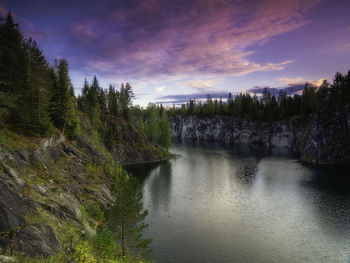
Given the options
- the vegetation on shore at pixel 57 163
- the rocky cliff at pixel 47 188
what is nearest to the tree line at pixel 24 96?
the vegetation on shore at pixel 57 163

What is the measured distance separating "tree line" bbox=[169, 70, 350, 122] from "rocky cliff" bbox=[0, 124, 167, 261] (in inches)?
3911

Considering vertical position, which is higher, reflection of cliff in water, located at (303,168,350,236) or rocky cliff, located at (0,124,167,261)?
rocky cliff, located at (0,124,167,261)

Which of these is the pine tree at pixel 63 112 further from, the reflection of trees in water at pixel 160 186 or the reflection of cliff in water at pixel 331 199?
the reflection of cliff in water at pixel 331 199

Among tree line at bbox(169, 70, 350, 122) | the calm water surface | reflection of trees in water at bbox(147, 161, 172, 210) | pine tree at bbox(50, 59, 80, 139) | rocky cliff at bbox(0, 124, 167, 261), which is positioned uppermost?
tree line at bbox(169, 70, 350, 122)

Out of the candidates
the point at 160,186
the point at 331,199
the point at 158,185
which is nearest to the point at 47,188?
the point at 160,186

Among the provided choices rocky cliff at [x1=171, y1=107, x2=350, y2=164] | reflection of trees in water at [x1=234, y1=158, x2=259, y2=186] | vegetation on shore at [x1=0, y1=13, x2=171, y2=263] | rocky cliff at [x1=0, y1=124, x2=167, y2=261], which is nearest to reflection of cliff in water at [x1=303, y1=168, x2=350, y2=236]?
rocky cliff at [x1=171, y1=107, x2=350, y2=164]

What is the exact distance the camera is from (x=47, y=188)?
28.5 metres

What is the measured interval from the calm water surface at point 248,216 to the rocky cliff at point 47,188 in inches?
445

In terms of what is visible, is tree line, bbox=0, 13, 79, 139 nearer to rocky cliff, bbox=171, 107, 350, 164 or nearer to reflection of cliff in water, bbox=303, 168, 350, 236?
reflection of cliff in water, bbox=303, 168, 350, 236

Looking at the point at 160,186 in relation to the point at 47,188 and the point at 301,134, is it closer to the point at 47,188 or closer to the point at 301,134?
the point at 47,188

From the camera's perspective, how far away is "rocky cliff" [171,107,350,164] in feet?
281

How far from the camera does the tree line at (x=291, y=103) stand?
311ft

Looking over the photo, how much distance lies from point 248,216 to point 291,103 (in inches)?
5147

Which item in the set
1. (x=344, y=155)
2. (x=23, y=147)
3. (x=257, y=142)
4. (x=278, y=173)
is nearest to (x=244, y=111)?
(x=257, y=142)
